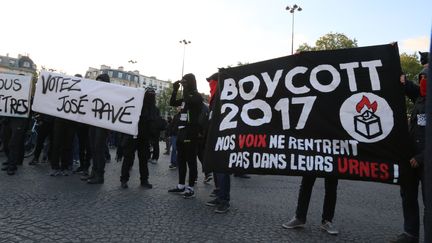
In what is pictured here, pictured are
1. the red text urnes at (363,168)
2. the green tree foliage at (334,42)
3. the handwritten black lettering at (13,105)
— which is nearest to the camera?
the red text urnes at (363,168)

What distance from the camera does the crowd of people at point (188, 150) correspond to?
4.18 m

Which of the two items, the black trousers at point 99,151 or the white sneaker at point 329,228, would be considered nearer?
the white sneaker at point 329,228

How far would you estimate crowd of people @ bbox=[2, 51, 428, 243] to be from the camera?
418 cm

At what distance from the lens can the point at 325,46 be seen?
53.0 metres

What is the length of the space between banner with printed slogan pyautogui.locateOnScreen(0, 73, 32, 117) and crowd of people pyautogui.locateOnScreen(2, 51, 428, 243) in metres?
0.17

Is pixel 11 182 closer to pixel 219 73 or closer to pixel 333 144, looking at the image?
pixel 219 73

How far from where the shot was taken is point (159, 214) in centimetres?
512

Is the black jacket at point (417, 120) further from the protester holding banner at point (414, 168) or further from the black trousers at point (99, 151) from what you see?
the black trousers at point (99, 151)

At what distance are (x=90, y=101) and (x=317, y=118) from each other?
4.67 meters

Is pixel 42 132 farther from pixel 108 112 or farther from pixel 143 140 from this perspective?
pixel 143 140

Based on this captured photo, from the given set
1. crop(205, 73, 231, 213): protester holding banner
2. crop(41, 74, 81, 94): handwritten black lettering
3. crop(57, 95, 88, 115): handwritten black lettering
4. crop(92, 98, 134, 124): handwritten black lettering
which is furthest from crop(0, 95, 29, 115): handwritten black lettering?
crop(205, 73, 231, 213): protester holding banner

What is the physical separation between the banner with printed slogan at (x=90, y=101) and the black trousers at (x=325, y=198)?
137 inches

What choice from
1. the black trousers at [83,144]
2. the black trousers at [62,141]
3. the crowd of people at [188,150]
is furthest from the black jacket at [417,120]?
the black trousers at [83,144]

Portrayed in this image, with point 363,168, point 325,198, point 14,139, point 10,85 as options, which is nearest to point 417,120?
point 363,168
